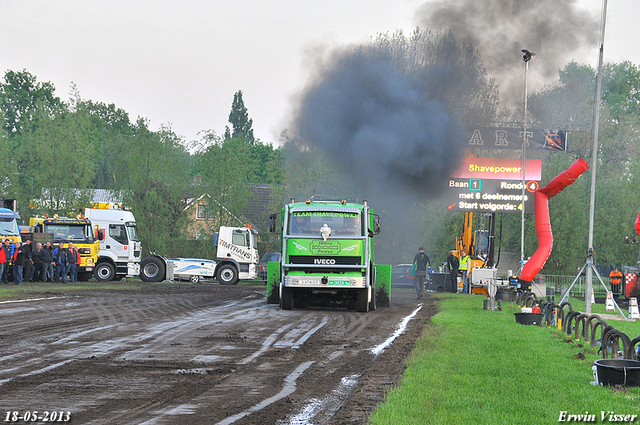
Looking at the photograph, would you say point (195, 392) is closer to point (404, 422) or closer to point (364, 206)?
point (404, 422)

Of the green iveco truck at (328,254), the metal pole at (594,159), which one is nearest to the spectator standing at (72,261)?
the green iveco truck at (328,254)

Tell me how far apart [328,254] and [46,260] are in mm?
17444

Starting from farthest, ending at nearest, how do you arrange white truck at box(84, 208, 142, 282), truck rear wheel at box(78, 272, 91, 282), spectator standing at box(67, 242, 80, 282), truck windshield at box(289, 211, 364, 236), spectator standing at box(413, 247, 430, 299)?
white truck at box(84, 208, 142, 282), truck rear wheel at box(78, 272, 91, 282), spectator standing at box(67, 242, 80, 282), spectator standing at box(413, 247, 430, 299), truck windshield at box(289, 211, 364, 236)

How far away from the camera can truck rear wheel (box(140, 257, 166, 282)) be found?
3703 cm

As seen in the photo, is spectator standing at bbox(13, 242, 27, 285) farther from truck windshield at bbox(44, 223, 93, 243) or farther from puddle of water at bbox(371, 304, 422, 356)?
puddle of water at bbox(371, 304, 422, 356)

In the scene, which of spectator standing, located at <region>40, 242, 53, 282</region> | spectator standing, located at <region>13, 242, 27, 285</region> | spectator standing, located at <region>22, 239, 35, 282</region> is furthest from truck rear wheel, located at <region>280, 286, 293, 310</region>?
spectator standing, located at <region>40, 242, 53, 282</region>

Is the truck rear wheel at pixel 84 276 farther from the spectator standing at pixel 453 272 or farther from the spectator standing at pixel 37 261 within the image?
the spectator standing at pixel 453 272

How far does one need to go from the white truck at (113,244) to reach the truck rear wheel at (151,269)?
56cm

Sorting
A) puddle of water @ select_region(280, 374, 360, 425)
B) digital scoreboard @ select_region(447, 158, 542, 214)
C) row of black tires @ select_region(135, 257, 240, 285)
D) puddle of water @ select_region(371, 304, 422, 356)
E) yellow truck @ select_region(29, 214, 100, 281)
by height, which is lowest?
puddle of water @ select_region(280, 374, 360, 425)

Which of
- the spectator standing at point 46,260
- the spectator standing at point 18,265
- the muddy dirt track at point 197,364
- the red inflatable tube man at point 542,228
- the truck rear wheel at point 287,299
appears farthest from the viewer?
the spectator standing at point 46,260

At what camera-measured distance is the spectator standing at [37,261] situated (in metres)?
31.7

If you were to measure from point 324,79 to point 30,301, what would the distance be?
15910 millimetres

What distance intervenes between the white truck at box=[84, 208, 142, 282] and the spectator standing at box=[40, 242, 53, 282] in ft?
12.1

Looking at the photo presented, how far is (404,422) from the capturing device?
6730mm
